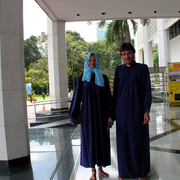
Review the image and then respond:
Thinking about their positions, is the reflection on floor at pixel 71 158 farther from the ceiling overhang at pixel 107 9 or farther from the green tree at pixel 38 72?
the green tree at pixel 38 72

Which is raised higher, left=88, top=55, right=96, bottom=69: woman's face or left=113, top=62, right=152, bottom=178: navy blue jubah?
left=88, top=55, right=96, bottom=69: woman's face

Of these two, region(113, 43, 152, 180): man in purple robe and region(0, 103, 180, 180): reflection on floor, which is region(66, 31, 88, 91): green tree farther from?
region(113, 43, 152, 180): man in purple robe

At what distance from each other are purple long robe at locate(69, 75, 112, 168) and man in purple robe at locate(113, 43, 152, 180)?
0.67ft

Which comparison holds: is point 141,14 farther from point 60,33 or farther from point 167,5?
point 60,33

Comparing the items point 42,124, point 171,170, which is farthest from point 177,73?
point 171,170

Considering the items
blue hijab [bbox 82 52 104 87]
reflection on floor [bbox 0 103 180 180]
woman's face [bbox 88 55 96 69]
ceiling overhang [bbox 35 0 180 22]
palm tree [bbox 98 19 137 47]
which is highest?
palm tree [bbox 98 19 137 47]

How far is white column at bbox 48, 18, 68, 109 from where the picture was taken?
31.2 feet

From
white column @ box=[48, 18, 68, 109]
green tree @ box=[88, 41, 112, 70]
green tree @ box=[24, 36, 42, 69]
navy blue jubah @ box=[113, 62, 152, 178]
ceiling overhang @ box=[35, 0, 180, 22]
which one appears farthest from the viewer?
green tree @ box=[88, 41, 112, 70]

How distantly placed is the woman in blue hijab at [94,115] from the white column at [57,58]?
6872mm

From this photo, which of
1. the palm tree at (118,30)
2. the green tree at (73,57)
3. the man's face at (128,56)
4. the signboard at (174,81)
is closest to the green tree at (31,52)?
the green tree at (73,57)

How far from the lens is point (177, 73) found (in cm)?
1038

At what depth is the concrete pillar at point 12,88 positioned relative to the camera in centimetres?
333

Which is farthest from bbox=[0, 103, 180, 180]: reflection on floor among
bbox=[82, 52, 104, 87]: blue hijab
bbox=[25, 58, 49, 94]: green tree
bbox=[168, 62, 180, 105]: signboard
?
bbox=[25, 58, 49, 94]: green tree

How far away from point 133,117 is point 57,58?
292 inches
